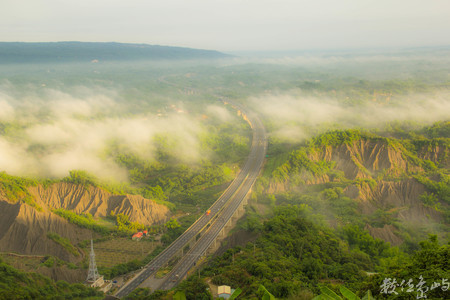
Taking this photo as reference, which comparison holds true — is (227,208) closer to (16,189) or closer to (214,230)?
(214,230)

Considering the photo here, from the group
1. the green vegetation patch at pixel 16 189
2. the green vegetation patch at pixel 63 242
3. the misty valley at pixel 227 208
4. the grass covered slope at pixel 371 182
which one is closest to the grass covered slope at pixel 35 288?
the misty valley at pixel 227 208

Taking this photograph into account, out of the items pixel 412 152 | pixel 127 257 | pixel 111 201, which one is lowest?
pixel 127 257

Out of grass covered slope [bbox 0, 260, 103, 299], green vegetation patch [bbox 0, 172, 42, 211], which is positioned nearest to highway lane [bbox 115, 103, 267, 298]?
grass covered slope [bbox 0, 260, 103, 299]

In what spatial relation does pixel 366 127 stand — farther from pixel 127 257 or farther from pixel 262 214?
pixel 127 257

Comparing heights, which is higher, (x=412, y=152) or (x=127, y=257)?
(x=412, y=152)

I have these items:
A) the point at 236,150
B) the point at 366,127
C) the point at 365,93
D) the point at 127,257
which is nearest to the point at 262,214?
the point at 127,257

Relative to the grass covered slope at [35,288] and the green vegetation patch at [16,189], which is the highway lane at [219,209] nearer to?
the grass covered slope at [35,288]

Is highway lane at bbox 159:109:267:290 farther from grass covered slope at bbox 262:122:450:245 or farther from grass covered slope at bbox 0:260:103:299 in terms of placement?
grass covered slope at bbox 0:260:103:299

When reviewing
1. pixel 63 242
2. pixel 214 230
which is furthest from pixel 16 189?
pixel 214 230
